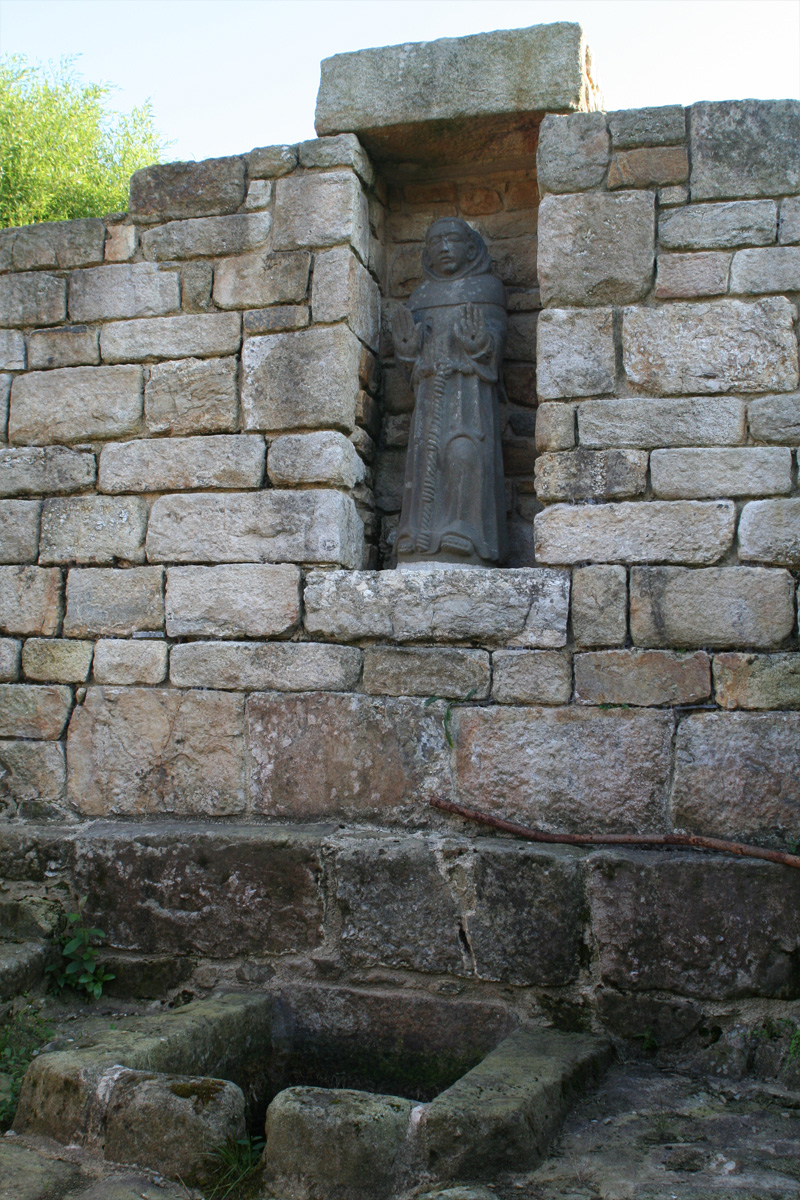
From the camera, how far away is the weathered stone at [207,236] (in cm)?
372

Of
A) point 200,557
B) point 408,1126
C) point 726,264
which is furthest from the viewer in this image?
point 200,557

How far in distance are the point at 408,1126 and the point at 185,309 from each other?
2.83 m

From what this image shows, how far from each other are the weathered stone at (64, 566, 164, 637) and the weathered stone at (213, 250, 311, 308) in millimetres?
1037

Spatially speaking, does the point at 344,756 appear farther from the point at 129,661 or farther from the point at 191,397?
the point at 191,397

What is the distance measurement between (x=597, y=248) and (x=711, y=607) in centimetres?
128

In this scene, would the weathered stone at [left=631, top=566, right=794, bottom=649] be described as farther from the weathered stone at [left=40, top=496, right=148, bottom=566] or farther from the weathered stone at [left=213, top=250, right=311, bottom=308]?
the weathered stone at [left=40, top=496, right=148, bottom=566]

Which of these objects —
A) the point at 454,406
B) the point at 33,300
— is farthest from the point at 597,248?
the point at 33,300

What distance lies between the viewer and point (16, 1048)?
2.91 meters

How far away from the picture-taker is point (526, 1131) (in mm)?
2295

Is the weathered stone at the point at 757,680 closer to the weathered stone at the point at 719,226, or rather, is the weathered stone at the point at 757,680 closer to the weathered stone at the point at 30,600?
the weathered stone at the point at 719,226

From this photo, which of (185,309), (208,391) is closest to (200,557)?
(208,391)

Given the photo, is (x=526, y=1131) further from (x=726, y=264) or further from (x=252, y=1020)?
(x=726, y=264)

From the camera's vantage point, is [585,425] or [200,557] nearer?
[585,425]

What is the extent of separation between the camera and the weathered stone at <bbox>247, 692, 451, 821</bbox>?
10.8 ft
